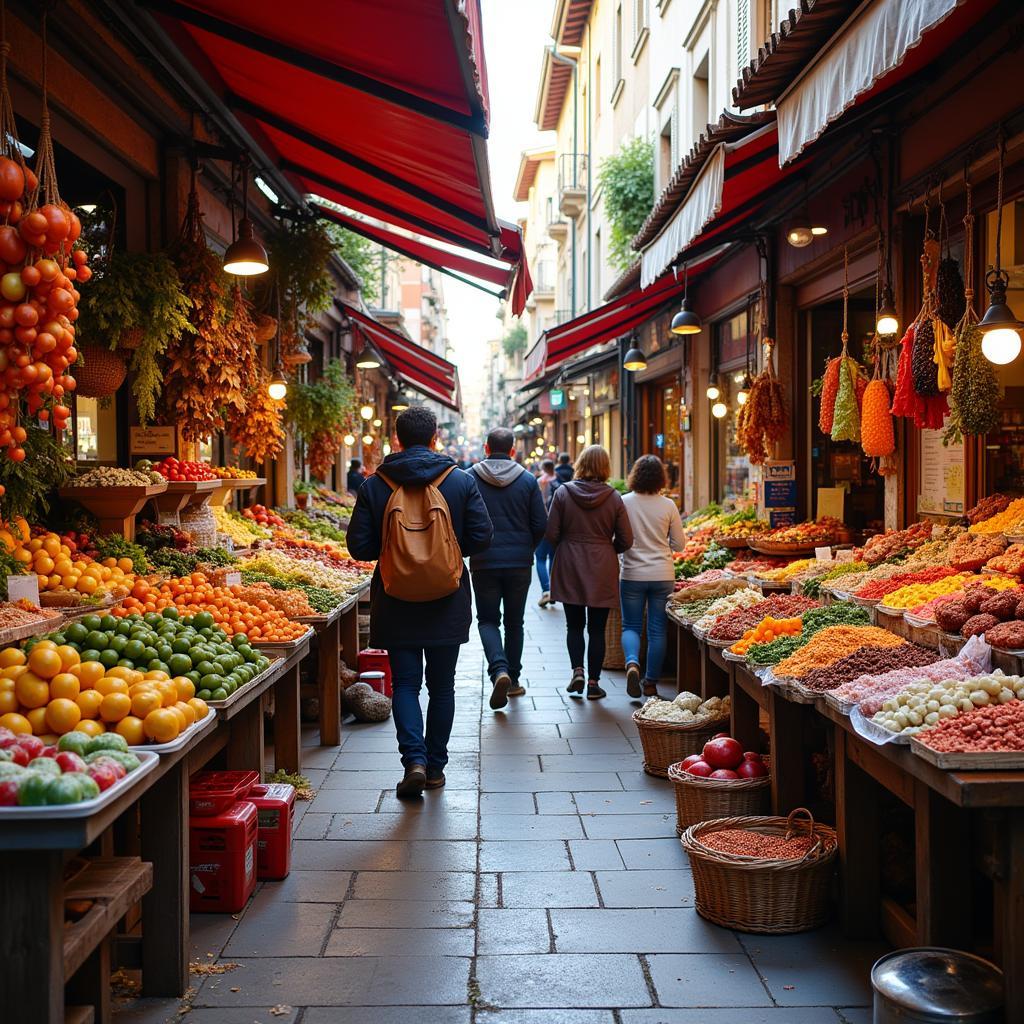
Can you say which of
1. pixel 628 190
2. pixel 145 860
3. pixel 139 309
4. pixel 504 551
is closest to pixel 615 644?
pixel 504 551

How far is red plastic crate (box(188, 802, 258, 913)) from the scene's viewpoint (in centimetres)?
452

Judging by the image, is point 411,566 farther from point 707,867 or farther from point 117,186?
point 117,186

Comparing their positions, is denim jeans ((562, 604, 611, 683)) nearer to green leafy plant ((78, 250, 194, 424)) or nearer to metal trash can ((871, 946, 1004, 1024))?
green leafy plant ((78, 250, 194, 424))

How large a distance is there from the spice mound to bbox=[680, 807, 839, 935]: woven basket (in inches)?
2.3

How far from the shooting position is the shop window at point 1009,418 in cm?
734

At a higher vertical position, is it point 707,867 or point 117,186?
point 117,186

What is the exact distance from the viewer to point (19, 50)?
217 inches

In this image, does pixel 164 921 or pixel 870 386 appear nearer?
pixel 164 921

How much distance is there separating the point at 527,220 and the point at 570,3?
28837 mm

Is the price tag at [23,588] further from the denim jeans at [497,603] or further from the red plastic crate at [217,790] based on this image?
the denim jeans at [497,603]

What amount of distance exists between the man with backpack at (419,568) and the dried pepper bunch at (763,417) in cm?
519

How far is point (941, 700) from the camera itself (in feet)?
13.0

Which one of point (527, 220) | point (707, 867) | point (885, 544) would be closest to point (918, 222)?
point (885, 544)

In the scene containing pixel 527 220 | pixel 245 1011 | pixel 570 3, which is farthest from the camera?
pixel 527 220
